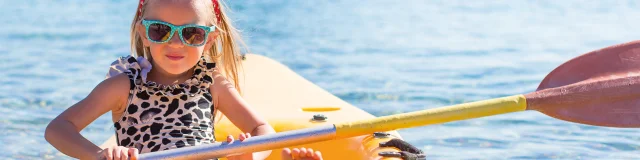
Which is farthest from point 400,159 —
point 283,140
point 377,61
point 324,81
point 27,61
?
point 27,61

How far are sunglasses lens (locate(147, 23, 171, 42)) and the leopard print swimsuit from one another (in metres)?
0.12

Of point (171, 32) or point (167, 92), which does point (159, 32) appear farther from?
point (167, 92)

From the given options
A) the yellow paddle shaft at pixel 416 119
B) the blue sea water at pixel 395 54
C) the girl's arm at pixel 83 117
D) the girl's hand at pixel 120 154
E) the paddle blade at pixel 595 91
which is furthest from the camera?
the blue sea water at pixel 395 54

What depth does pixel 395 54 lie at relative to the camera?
281 inches

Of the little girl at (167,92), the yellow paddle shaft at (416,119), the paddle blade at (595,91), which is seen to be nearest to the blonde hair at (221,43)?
the little girl at (167,92)

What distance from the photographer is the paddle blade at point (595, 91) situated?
281 cm

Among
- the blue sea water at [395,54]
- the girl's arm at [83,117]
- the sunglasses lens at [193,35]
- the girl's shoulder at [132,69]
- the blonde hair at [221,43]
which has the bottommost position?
the girl's arm at [83,117]

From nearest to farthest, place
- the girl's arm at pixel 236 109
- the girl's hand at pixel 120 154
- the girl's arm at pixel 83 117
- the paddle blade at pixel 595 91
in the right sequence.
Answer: the girl's hand at pixel 120 154 < the girl's arm at pixel 83 117 < the girl's arm at pixel 236 109 < the paddle blade at pixel 595 91

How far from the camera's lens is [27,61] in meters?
6.90

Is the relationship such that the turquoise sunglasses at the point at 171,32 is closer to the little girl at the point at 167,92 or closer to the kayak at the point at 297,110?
the little girl at the point at 167,92

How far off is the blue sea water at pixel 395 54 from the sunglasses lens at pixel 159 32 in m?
0.39

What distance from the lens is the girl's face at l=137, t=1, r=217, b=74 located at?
97.7 inches

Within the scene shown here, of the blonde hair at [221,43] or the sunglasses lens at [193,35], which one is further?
the blonde hair at [221,43]

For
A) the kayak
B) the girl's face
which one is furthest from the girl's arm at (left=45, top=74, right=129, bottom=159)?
the kayak
